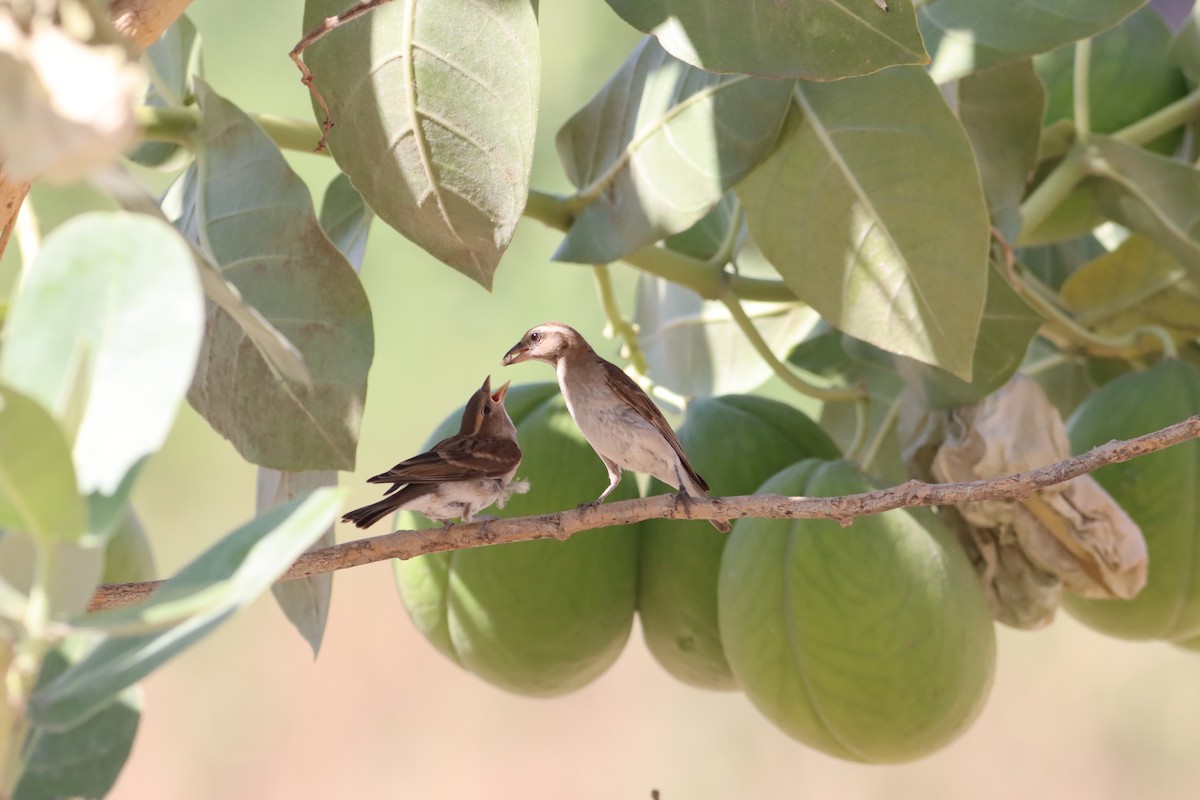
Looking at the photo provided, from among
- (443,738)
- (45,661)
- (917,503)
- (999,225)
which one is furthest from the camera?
(443,738)

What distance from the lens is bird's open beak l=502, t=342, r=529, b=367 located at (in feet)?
1.69

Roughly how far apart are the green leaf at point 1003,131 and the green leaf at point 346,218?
31 centimetres

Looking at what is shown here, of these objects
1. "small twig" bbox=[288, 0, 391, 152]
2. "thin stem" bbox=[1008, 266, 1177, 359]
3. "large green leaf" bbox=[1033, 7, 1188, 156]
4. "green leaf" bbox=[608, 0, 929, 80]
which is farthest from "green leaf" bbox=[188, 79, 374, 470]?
"large green leaf" bbox=[1033, 7, 1188, 156]

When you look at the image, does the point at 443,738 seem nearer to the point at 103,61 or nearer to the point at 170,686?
the point at 170,686

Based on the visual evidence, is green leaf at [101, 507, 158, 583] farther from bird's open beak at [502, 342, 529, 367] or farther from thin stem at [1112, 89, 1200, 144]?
thin stem at [1112, 89, 1200, 144]

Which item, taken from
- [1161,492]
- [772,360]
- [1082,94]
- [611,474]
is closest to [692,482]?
[611,474]

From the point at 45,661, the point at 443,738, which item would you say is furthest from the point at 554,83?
the point at 45,661

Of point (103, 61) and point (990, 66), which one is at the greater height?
point (990, 66)

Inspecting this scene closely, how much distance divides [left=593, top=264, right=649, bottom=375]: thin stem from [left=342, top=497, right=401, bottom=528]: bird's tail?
0.49 feet

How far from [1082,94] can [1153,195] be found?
0.08m

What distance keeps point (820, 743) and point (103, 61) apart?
498mm

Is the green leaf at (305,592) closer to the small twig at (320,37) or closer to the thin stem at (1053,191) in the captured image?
the small twig at (320,37)

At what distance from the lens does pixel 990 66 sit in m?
0.56

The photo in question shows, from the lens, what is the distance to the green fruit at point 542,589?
580mm
